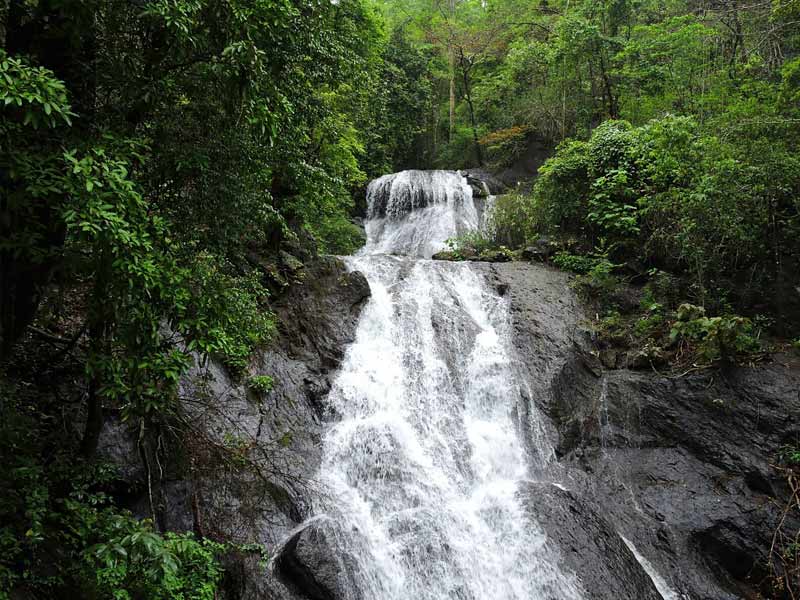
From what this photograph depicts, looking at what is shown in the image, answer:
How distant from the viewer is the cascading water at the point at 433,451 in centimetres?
619

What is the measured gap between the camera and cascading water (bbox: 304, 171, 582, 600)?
20.3 ft

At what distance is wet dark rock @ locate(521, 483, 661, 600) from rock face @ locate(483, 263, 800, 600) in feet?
0.09

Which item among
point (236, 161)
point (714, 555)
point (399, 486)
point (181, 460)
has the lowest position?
point (714, 555)

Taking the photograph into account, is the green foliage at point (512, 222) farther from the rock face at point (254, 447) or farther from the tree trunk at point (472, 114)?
the tree trunk at point (472, 114)

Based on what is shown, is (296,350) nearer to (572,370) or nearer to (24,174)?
(572,370)

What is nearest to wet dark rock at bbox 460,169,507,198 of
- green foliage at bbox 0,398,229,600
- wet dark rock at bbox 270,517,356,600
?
wet dark rock at bbox 270,517,356,600

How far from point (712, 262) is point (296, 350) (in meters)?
8.17

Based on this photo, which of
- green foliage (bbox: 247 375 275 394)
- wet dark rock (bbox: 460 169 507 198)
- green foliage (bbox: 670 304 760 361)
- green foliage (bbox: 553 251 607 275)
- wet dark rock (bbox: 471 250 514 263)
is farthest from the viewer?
wet dark rock (bbox: 460 169 507 198)

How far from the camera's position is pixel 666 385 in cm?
848

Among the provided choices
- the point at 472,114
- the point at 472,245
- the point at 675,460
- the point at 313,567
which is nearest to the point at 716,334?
the point at 675,460

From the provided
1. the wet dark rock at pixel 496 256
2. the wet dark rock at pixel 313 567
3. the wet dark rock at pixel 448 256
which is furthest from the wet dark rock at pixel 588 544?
the wet dark rock at pixel 448 256

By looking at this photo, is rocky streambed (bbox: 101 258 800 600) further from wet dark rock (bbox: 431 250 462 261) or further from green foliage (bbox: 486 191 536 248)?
wet dark rock (bbox: 431 250 462 261)

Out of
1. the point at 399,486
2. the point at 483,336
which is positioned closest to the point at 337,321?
the point at 483,336

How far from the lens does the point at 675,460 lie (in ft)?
25.9
